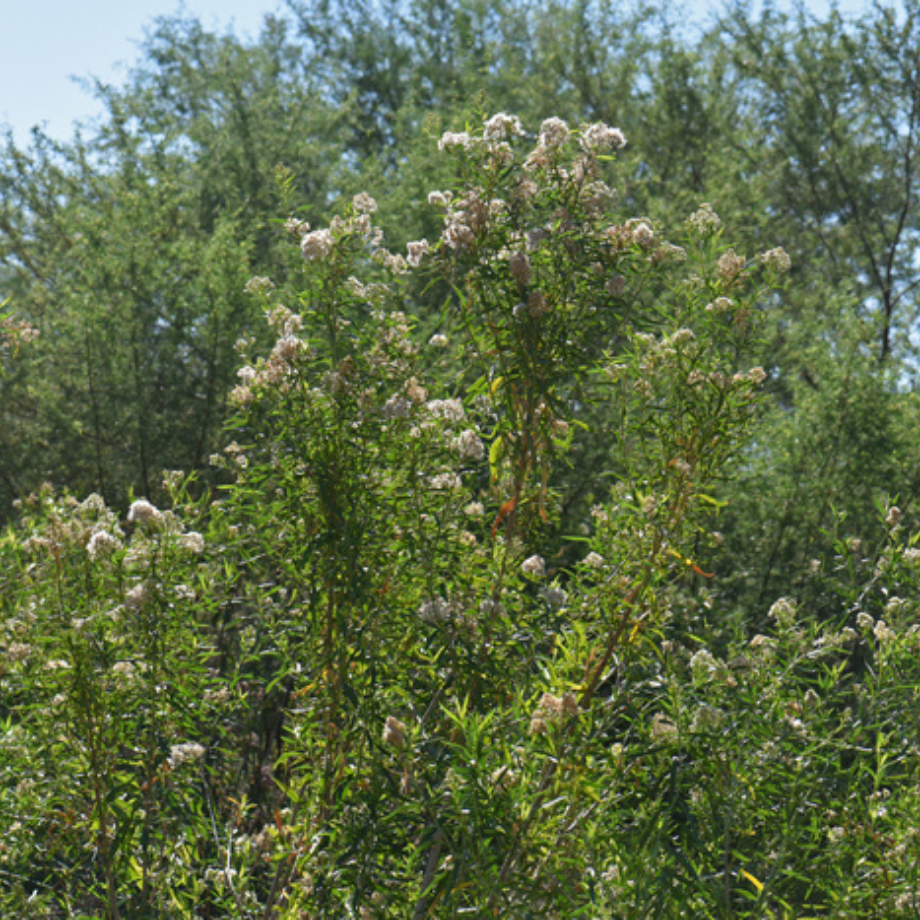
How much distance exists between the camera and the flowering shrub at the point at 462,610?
321 centimetres

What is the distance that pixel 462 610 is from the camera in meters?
3.49

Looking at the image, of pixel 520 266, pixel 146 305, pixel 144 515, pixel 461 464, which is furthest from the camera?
pixel 146 305

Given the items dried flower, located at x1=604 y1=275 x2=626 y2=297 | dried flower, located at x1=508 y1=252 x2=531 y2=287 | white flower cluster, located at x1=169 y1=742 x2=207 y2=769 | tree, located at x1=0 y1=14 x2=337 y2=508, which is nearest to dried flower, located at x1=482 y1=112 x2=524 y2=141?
dried flower, located at x1=508 y1=252 x2=531 y2=287

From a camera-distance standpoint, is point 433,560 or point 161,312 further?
point 161,312

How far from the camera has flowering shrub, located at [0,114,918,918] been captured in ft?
10.5

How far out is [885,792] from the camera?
3.55 m

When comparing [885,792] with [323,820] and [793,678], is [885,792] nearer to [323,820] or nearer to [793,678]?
[793,678]

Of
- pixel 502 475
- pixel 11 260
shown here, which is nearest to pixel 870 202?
pixel 11 260

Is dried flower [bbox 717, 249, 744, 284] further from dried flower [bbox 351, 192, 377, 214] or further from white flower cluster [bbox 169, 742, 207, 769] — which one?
white flower cluster [bbox 169, 742, 207, 769]

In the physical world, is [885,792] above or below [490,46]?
below

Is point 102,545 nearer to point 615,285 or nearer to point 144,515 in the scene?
point 144,515

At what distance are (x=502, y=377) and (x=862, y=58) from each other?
11187 millimetres

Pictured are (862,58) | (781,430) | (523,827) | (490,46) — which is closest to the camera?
(523,827)

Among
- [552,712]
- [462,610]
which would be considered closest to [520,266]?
[462,610]
